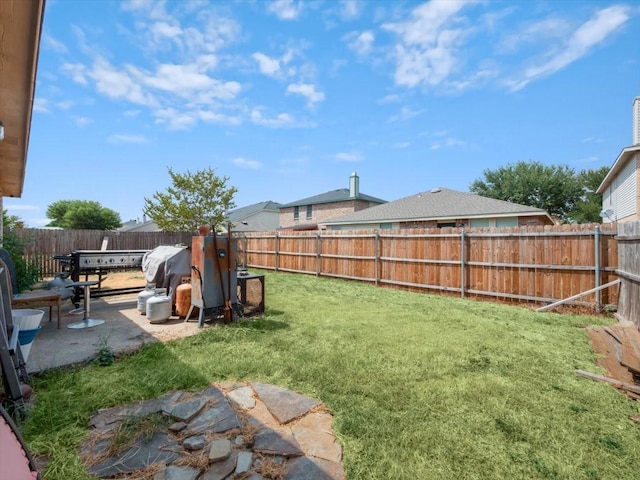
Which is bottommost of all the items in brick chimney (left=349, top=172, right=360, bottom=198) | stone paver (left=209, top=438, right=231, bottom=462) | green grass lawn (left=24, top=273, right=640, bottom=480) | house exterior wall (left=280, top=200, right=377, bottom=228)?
green grass lawn (left=24, top=273, right=640, bottom=480)

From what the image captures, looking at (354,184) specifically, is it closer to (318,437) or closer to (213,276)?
(213,276)

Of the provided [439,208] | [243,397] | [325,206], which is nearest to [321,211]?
[325,206]

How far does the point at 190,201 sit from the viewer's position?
19.9 m

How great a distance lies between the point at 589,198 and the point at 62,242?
1496 inches

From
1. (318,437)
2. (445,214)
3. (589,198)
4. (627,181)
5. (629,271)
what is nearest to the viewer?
(318,437)

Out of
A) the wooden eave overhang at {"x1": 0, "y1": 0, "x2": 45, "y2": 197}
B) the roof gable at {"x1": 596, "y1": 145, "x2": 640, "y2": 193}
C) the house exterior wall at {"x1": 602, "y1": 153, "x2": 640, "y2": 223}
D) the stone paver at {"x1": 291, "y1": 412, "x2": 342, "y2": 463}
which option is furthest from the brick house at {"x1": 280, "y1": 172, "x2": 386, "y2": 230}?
the stone paver at {"x1": 291, "y1": 412, "x2": 342, "y2": 463}

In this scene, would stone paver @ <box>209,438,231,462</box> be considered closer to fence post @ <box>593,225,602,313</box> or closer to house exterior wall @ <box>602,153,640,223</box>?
fence post @ <box>593,225,602,313</box>

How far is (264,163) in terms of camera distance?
2098 cm

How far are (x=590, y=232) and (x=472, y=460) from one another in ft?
20.9

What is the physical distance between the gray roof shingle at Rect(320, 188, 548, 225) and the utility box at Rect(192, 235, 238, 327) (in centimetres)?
1185

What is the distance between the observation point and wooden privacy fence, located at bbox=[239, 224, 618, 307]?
6156 mm

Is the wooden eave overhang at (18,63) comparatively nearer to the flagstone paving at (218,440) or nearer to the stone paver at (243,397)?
the flagstone paving at (218,440)

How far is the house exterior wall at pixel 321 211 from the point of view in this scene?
24.6 m

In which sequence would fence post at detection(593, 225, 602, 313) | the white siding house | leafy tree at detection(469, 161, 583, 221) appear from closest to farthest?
1. fence post at detection(593, 225, 602, 313)
2. the white siding house
3. leafy tree at detection(469, 161, 583, 221)
